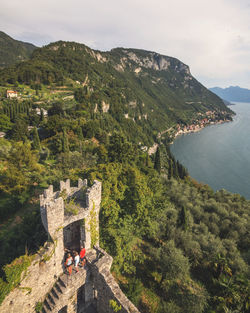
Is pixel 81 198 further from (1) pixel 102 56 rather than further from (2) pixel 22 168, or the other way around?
(1) pixel 102 56

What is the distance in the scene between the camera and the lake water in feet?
240

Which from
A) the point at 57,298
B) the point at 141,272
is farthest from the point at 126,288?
the point at 57,298

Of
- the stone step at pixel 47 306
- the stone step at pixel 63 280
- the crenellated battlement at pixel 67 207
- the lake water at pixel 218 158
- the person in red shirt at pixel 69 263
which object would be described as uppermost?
the crenellated battlement at pixel 67 207

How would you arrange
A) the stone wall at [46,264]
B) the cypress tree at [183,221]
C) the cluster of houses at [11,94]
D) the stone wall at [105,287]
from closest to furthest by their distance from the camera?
the stone wall at [46,264]
the stone wall at [105,287]
the cypress tree at [183,221]
the cluster of houses at [11,94]

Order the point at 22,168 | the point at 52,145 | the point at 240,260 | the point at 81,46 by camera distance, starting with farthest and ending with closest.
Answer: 1. the point at 81,46
2. the point at 52,145
3. the point at 22,168
4. the point at 240,260

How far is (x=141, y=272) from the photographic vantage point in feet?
51.1

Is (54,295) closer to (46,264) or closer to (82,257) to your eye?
(46,264)

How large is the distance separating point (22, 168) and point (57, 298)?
18206 mm

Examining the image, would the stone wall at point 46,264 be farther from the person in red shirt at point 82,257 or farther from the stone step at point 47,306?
the person in red shirt at point 82,257

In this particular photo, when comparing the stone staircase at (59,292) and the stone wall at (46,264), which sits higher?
the stone wall at (46,264)

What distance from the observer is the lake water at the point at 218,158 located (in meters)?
73.1

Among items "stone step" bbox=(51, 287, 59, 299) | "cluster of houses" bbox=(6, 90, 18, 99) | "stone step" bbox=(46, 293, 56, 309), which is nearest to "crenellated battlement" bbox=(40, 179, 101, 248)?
"stone step" bbox=(51, 287, 59, 299)

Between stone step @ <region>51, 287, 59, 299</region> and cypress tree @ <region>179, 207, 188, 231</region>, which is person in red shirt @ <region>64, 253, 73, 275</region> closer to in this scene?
stone step @ <region>51, 287, 59, 299</region>

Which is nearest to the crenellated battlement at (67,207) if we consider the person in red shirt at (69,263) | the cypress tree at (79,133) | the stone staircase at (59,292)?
the person in red shirt at (69,263)
